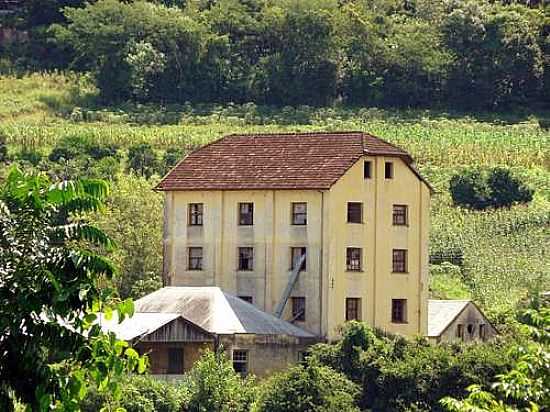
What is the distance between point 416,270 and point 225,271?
20.4ft

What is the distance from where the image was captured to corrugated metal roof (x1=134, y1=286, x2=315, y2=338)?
7125cm

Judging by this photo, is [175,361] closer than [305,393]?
No

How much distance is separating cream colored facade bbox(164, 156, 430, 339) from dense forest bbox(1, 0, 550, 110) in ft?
187

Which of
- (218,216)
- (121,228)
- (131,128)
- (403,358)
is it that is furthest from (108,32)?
(403,358)

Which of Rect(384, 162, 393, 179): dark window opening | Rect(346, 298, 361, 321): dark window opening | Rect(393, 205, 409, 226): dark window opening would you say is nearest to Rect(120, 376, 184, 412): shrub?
Rect(346, 298, 361, 321): dark window opening

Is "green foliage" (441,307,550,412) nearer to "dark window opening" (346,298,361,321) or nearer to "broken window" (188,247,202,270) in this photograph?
"dark window opening" (346,298,361,321)

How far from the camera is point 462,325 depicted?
78688 mm

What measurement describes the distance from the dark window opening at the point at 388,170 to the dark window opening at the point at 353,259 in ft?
9.11

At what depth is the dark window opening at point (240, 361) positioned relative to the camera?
233 ft

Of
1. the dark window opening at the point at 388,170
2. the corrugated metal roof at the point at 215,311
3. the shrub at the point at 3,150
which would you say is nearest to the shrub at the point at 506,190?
the shrub at the point at 3,150

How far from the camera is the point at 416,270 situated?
77875 millimetres

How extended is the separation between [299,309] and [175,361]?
22.4 ft

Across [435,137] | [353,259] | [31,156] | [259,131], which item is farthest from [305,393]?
[259,131]

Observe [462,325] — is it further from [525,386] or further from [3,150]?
[525,386]
